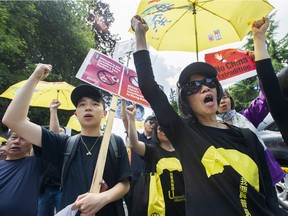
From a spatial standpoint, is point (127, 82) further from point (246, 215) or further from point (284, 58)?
point (284, 58)

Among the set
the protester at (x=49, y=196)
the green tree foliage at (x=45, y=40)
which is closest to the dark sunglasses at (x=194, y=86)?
the protester at (x=49, y=196)

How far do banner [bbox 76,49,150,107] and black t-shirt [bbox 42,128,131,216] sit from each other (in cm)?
55

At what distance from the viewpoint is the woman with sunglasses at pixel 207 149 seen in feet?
4.76

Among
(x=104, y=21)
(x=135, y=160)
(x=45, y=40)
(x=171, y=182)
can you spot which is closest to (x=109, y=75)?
(x=171, y=182)

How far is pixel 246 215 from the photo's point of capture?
1.41 meters

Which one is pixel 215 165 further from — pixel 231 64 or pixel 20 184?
pixel 231 64

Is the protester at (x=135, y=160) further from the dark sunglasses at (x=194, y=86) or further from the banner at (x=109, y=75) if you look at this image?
the dark sunglasses at (x=194, y=86)

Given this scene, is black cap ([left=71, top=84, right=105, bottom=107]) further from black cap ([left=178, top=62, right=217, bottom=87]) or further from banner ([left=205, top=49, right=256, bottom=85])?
banner ([left=205, top=49, right=256, bottom=85])

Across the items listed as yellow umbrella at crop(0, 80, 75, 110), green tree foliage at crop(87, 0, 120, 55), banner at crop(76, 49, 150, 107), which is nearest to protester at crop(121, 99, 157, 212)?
banner at crop(76, 49, 150, 107)

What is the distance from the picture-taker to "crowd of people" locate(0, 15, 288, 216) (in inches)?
58.5

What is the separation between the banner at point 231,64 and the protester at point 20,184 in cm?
217

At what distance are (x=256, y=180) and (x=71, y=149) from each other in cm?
133

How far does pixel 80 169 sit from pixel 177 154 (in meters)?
0.81

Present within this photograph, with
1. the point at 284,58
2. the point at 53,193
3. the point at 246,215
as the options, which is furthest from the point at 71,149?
the point at 284,58
